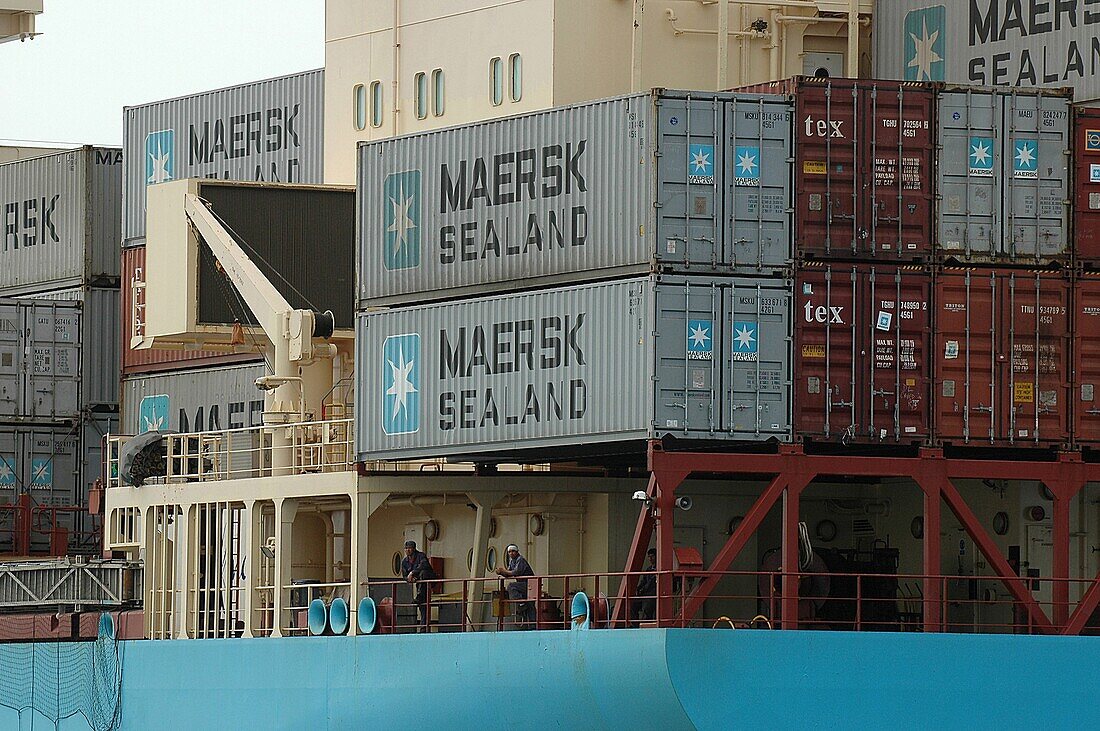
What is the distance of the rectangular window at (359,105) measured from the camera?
38531 mm

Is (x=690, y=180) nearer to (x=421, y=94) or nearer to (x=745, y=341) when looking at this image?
(x=745, y=341)

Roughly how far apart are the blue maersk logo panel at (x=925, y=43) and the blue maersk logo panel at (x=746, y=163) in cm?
835

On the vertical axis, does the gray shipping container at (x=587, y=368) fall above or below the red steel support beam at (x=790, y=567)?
above

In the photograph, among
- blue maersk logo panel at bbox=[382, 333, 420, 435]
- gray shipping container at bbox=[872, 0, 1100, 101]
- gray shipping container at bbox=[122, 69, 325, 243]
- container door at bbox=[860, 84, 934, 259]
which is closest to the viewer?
container door at bbox=[860, 84, 934, 259]

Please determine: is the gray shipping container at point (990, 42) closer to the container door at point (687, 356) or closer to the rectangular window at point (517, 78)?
the rectangular window at point (517, 78)

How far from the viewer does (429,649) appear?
30953 millimetres

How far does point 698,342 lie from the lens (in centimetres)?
2820

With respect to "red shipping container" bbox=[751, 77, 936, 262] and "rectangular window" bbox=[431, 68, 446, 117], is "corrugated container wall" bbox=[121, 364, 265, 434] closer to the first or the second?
"rectangular window" bbox=[431, 68, 446, 117]

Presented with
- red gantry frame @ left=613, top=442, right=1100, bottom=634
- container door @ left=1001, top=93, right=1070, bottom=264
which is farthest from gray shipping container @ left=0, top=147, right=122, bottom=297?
container door @ left=1001, top=93, right=1070, bottom=264

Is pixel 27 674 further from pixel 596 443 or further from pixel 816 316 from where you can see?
pixel 816 316

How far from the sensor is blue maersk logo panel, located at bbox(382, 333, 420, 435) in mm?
32031

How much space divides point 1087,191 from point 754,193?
407 centimetres

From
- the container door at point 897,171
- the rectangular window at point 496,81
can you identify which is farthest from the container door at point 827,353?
the rectangular window at point 496,81

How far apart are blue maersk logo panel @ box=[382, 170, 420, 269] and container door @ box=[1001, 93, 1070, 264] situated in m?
7.74
